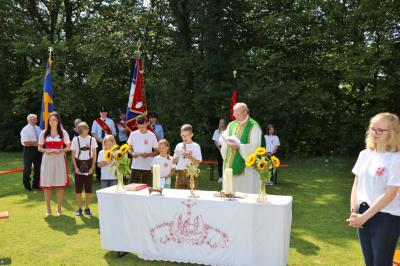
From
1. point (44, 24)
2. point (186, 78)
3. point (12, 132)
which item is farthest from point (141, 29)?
point (12, 132)

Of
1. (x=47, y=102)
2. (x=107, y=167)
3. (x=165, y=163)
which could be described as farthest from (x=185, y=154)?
(x=47, y=102)

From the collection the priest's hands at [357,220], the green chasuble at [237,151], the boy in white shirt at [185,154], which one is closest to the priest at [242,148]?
the green chasuble at [237,151]

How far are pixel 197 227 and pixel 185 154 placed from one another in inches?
66.5

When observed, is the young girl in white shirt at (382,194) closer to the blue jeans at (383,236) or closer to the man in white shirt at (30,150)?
the blue jeans at (383,236)

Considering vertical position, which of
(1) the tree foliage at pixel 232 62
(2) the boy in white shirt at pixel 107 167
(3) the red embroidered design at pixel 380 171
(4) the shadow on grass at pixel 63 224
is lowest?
(4) the shadow on grass at pixel 63 224

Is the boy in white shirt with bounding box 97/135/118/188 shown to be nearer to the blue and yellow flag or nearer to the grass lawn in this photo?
the grass lawn

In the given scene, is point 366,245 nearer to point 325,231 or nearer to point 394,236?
point 394,236

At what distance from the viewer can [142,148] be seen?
23.7 feet

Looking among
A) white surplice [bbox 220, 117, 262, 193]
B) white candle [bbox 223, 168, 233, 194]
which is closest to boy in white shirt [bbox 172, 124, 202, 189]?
white surplice [bbox 220, 117, 262, 193]

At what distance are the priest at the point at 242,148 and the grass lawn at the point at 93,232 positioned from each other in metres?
1.13

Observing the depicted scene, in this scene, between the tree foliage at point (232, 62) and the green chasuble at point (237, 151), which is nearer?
the green chasuble at point (237, 151)

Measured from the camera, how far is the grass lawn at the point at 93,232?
5609mm

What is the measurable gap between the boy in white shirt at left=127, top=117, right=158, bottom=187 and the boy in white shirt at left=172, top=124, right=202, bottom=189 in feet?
1.92

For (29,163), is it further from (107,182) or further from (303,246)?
(303,246)
